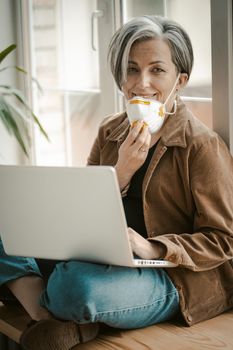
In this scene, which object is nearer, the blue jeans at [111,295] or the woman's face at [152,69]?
the blue jeans at [111,295]

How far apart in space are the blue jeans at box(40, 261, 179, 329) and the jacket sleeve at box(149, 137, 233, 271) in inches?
4.0

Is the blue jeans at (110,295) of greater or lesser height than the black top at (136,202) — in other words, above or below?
below

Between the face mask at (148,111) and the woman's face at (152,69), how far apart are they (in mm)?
30

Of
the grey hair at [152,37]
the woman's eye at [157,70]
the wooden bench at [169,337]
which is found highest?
the grey hair at [152,37]

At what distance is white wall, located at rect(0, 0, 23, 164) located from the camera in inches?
110

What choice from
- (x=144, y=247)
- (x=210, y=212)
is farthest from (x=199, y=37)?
(x=144, y=247)

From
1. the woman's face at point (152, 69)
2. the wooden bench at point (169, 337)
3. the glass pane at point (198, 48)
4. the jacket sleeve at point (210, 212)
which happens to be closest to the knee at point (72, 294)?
the wooden bench at point (169, 337)

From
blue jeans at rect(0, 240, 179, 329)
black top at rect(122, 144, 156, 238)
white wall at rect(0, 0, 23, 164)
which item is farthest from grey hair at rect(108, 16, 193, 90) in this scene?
white wall at rect(0, 0, 23, 164)

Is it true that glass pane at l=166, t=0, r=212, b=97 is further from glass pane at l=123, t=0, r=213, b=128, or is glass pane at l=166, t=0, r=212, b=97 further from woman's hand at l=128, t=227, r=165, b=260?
woman's hand at l=128, t=227, r=165, b=260

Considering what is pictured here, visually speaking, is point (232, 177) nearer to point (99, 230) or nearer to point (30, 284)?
point (99, 230)

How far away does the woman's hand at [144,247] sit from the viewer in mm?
1322

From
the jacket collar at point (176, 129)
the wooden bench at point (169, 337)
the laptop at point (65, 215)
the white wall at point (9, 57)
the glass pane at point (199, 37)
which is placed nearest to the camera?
the laptop at point (65, 215)

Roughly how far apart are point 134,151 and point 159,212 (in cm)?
18

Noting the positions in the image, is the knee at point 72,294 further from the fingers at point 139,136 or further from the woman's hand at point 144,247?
the fingers at point 139,136
